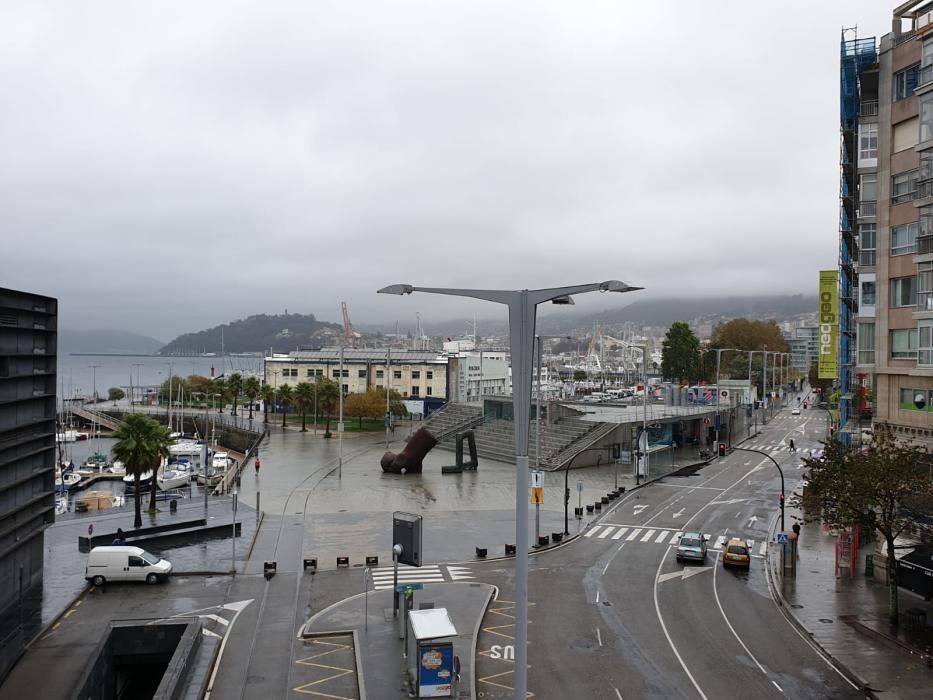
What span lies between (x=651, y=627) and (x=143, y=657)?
53.6 feet

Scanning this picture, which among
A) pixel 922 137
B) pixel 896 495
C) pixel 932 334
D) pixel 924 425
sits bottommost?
pixel 896 495

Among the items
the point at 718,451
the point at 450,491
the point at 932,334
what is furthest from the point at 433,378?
the point at 932,334

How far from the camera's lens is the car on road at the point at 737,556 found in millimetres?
32031

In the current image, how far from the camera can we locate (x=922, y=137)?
87.9 ft

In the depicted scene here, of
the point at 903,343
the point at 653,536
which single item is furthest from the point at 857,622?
the point at 653,536

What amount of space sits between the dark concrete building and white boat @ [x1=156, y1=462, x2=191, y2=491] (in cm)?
3576

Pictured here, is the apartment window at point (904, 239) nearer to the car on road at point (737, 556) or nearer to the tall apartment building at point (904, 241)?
the tall apartment building at point (904, 241)

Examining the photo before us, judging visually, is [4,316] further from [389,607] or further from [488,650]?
[488,650]

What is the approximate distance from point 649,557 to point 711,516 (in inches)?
444

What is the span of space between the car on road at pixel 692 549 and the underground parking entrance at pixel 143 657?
66.3 ft

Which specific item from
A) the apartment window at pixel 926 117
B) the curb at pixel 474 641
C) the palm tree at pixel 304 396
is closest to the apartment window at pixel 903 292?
the apartment window at pixel 926 117

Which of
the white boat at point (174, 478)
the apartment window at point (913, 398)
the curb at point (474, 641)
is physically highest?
the apartment window at point (913, 398)

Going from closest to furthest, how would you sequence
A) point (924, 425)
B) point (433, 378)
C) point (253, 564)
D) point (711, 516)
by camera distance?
point (924, 425) → point (253, 564) → point (711, 516) → point (433, 378)

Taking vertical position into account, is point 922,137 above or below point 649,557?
above
